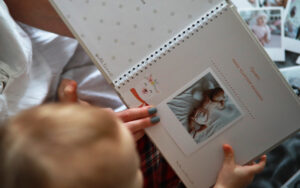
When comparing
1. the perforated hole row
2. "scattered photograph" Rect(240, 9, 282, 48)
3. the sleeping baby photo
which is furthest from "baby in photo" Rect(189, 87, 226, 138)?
"scattered photograph" Rect(240, 9, 282, 48)

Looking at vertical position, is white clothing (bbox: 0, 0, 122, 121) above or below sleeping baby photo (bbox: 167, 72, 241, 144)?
above

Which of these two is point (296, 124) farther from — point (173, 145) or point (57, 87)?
point (57, 87)

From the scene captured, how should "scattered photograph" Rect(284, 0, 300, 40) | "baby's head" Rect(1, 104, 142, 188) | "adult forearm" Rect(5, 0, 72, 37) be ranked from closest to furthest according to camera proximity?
"baby's head" Rect(1, 104, 142, 188) < "adult forearm" Rect(5, 0, 72, 37) < "scattered photograph" Rect(284, 0, 300, 40)

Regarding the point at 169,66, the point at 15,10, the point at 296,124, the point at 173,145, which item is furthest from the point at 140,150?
the point at 15,10

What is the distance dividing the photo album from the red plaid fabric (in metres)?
0.14

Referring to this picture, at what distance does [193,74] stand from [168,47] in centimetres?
7

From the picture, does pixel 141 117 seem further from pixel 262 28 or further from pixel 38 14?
pixel 262 28

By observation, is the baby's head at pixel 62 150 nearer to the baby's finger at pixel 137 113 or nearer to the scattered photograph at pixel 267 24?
the baby's finger at pixel 137 113

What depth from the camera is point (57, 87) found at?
0.74m

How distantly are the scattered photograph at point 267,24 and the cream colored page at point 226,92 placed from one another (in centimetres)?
32

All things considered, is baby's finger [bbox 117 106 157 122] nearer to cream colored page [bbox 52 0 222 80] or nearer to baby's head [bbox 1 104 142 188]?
cream colored page [bbox 52 0 222 80]

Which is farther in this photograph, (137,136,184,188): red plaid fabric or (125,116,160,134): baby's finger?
(137,136,184,188): red plaid fabric

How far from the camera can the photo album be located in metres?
0.53

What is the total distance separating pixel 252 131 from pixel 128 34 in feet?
1.05
